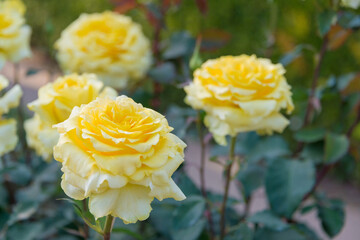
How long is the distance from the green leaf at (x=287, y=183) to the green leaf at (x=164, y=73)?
16.1 inches

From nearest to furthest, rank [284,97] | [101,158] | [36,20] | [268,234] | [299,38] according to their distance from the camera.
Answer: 1. [101,158]
2. [284,97]
3. [268,234]
4. [299,38]
5. [36,20]

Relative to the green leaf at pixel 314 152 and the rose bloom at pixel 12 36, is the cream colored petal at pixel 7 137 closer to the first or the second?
the rose bloom at pixel 12 36

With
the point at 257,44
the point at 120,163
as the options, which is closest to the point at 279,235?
the point at 120,163

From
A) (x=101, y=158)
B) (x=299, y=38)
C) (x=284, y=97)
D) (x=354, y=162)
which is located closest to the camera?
(x=101, y=158)

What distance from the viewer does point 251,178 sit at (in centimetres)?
110

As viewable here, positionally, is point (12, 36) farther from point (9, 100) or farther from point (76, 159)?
point (76, 159)

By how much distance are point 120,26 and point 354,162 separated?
2.68 ft

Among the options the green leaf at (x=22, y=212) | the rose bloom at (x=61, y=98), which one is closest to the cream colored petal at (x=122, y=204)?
the rose bloom at (x=61, y=98)

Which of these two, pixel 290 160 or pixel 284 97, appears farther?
pixel 290 160

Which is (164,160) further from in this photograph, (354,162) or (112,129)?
(354,162)

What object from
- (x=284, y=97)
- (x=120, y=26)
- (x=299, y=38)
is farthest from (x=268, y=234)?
(x=299, y=38)

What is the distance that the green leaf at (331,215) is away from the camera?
102 cm

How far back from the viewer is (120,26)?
3.85 ft

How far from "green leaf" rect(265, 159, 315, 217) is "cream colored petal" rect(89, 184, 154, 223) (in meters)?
0.51
